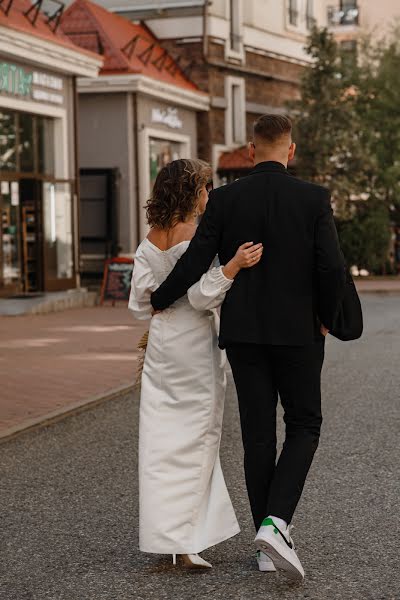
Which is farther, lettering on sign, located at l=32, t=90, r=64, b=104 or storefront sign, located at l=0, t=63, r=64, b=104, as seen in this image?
lettering on sign, located at l=32, t=90, r=64, b=104

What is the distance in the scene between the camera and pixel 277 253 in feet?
15.0

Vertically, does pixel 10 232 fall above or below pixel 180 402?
above

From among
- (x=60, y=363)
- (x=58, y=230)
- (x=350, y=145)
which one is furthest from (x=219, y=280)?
(x=350, y=145)

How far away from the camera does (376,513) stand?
5.91m

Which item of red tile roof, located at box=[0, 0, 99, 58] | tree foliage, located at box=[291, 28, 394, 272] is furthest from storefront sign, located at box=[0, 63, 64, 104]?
tree foliage, located at box=[291, 28, 394, 272]

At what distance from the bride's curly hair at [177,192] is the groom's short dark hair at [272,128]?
0.38 meters

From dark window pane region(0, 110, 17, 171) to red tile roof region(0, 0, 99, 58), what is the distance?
159cm

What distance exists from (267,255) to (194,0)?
3083cm

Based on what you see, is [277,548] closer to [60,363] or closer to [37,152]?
[60,363]

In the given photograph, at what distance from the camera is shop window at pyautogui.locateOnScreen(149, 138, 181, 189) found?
3139 cm

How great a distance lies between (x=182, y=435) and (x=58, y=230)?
2094 cm

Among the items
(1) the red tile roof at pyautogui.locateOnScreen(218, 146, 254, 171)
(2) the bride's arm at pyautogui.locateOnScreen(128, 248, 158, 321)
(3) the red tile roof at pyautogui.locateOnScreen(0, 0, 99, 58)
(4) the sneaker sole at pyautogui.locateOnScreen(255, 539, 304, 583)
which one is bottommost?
(4) the sneaker sole at pyautogui.locateOnScreen(255, 539, 304, 583)

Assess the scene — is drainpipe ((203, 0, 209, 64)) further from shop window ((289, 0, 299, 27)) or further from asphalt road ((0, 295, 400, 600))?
asphalt road ((0, 295, 400, 600))

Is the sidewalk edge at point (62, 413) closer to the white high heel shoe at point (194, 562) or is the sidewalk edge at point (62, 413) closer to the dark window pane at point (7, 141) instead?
the white high heel shoe at point (194, 562)
